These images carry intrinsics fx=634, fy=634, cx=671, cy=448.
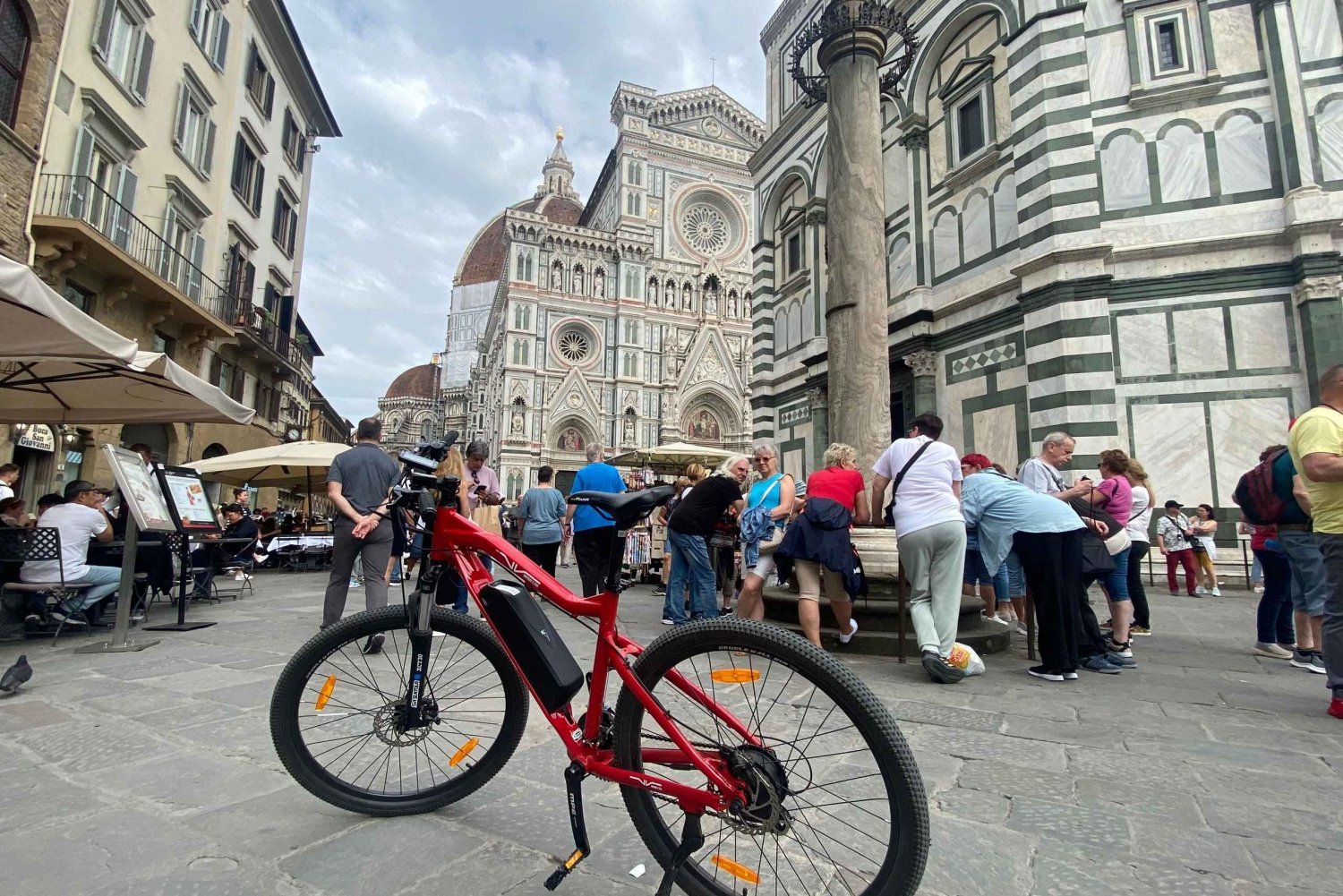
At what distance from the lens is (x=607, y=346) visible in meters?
42.9

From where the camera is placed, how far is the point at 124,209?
12156 millimetres

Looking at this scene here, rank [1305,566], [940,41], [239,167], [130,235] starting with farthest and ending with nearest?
[239,167] < [130,235] < [940,41] < [1305,566]

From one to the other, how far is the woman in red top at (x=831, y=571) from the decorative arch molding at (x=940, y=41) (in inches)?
379

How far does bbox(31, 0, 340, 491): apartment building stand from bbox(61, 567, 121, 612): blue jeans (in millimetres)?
8648

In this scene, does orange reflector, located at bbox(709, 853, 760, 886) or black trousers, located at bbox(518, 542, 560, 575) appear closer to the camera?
orange reflector, located at bbox(709, 853, 760, 886)

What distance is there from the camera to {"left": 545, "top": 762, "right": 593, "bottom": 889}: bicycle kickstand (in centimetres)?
151

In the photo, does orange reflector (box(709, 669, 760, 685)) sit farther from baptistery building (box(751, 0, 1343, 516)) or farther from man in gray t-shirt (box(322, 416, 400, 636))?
baptistery building (box(751, 0, 1343, 516))

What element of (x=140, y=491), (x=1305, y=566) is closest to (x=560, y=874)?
(x=140, y=491)

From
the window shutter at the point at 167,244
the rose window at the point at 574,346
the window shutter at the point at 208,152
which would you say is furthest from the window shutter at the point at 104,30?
the rose window at the point at 574,346

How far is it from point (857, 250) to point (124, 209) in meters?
13.9

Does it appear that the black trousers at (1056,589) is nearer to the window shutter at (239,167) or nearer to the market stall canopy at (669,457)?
the market stall canopy at (669,457)

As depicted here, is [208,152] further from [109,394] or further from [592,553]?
[592,553]

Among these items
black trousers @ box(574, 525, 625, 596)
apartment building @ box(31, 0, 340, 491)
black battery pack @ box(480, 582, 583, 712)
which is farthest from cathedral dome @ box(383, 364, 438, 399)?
black battery pack @ box(480, 582, 583, 712)

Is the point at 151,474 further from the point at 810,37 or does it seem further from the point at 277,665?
the point at 810,37
